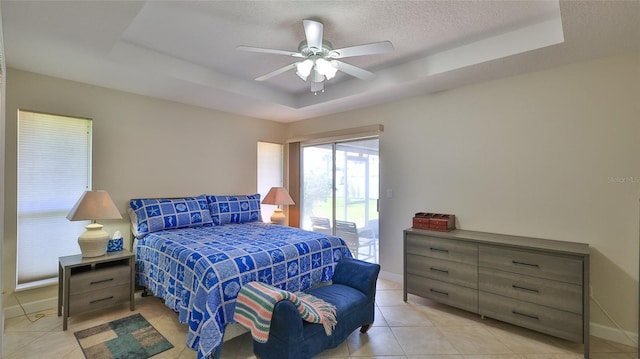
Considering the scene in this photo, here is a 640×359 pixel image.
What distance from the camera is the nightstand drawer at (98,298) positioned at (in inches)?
100

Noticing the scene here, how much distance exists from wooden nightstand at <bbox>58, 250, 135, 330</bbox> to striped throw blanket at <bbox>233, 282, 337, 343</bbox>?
1.53 metres

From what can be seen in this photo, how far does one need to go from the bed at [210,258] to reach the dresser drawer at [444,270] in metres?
0.75

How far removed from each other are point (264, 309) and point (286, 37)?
2.18 meters

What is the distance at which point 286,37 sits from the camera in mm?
2525

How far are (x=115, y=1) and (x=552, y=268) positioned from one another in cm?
367

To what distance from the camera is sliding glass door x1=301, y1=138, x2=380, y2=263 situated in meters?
4.08

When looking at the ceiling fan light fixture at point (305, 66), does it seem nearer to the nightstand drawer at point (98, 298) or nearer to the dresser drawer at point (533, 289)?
the dresser drawer at point (533, 289)

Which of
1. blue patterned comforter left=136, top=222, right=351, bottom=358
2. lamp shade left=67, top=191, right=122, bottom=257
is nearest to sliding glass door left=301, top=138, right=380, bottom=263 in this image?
blue patterned comforter left=136, top=222, right=351, bottom=358

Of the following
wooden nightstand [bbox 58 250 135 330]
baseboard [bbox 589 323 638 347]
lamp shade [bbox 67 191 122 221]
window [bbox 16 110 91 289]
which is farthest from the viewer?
window [bbox 16 110 91 289]

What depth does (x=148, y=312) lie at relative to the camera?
2.83 metres

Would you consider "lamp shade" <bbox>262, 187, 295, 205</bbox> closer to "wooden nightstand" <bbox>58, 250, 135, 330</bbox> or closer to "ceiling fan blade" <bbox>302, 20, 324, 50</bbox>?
"wooden nightstand" <bbox>58, 250, 135, 330</bbox>

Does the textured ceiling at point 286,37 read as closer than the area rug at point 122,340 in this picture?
Yes

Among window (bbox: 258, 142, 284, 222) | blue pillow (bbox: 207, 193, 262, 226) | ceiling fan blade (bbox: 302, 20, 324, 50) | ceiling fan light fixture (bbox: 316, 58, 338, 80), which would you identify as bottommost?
blue pillow (bbox: 207, 193, 262, 226)

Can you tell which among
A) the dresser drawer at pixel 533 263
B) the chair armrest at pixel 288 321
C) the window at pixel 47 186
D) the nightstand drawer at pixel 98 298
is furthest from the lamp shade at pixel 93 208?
the dresser drawer at pixel 533 263
